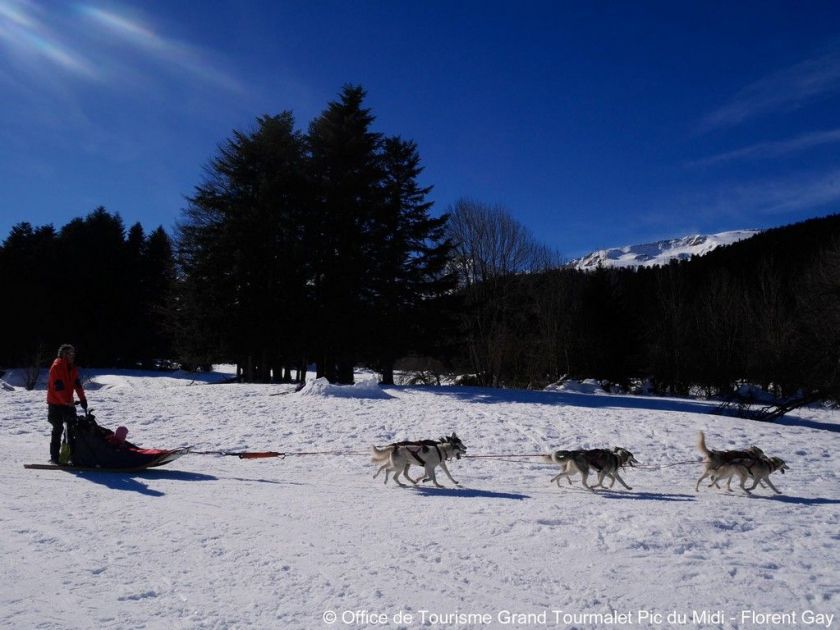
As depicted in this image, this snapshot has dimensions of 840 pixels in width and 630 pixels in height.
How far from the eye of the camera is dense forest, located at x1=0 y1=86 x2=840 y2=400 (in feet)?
86.5

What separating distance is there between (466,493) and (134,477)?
562cm

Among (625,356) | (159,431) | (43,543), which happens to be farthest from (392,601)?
(625,356)

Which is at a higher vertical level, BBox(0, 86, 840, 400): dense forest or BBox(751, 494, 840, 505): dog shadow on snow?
BBox(0, 86, 840, 400): dense forest

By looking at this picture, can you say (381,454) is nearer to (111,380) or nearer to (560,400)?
(560,400)

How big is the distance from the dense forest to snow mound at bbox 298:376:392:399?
5991mm

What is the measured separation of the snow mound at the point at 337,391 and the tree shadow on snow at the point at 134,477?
9839 millimetres

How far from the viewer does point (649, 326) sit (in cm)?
4334

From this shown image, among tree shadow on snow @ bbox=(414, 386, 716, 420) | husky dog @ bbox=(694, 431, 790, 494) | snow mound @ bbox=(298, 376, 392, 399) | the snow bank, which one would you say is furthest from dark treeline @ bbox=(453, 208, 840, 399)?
husky dog @ bbox=(694, 431, 790, 494)

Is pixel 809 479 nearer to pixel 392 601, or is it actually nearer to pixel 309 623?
pixel 392 601

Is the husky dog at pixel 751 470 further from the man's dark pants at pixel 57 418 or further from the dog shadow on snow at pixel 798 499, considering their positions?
the man's dark pants at pixel 57 418

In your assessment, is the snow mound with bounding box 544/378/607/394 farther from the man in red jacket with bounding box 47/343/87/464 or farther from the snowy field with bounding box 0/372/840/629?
the man in red jacket with bounding box 47/343/87/464

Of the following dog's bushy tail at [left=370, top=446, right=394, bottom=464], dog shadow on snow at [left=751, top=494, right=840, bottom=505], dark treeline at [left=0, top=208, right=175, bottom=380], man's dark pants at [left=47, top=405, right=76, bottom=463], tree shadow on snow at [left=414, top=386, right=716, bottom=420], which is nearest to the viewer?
dog shadow on snow at [left=751, top=494, right=840, bottom=505]

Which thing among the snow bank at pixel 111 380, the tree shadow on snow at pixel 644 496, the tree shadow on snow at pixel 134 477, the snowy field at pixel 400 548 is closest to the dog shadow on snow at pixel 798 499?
the snowy field at pixel 400 548

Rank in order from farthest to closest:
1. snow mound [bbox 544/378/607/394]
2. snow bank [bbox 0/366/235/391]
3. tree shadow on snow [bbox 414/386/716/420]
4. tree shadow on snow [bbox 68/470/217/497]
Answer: snow mound [bbox 544/378/607/394] → snow bank [bbox 0/366/235/391] → tree shadow on snow [bbox 414/386/716/420] → tree shadow on snow [bbox 68/470/217/497]
